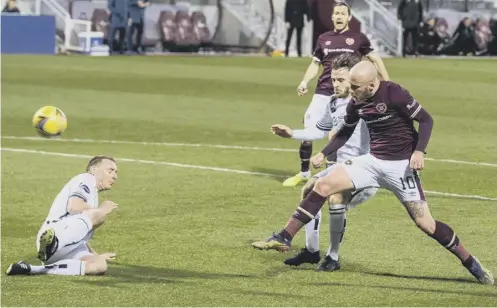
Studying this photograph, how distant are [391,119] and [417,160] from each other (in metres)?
0.51

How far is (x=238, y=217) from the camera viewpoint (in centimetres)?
1491

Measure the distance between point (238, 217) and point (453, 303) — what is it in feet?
16.8

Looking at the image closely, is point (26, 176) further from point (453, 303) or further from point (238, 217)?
point (453, 303)

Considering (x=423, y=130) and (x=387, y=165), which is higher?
(x=423, y=130)

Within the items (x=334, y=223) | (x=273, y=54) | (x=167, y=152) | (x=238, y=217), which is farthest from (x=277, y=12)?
(x=334, y=223)

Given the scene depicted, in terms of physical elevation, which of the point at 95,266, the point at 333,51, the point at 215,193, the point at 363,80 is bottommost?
the point at 215,193

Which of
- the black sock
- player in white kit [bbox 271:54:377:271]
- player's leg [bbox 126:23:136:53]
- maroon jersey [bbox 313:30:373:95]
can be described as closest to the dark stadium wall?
player's leg [bbox 126:23:136:53]

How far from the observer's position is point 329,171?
11195mm

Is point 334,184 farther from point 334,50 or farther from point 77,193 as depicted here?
point 334,50

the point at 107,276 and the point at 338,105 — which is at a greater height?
the point at 338,105

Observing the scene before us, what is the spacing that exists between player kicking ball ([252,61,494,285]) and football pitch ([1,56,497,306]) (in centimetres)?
→ 51

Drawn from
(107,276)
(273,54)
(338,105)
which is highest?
(338,105)

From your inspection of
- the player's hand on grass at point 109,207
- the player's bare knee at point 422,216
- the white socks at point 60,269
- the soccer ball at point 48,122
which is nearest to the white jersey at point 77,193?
the player's hand on grass at point 109,207

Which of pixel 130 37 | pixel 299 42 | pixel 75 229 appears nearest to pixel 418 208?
pixel 75 229
